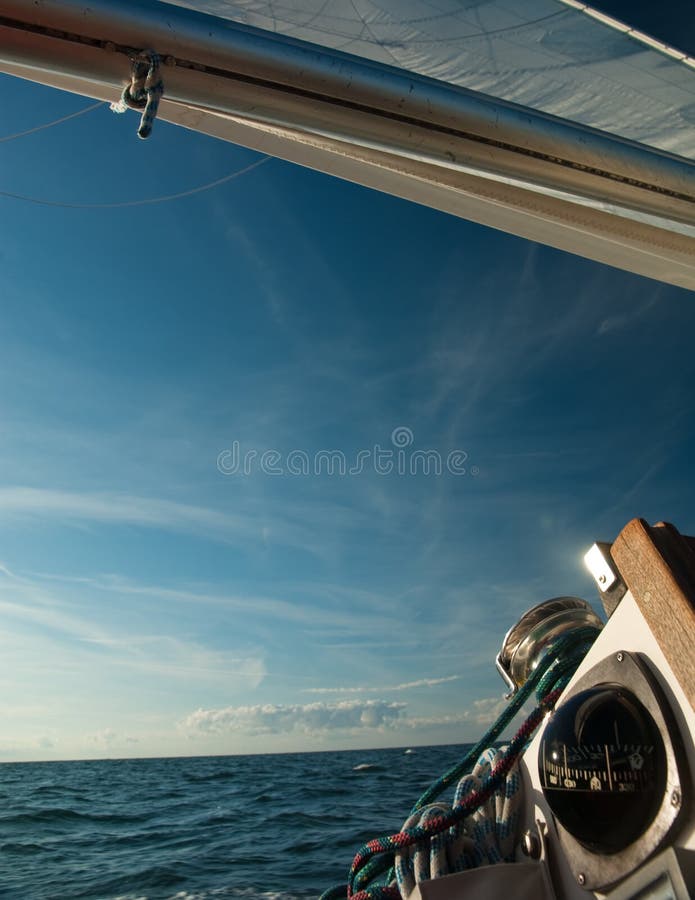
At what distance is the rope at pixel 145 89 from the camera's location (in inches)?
60.1

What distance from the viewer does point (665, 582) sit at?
93cm

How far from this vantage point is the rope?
1.53 meters

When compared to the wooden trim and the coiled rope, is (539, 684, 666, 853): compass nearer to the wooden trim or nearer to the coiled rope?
the wooden trim

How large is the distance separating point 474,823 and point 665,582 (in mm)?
654

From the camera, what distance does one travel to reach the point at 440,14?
2822 millimetres

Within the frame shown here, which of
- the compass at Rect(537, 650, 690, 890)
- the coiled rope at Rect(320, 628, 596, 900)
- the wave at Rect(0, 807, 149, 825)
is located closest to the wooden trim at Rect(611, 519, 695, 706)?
the compass at Rect(537, 650, 690, 890)

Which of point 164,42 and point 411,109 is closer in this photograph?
point 164,42

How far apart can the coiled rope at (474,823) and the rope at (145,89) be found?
147 centimetres

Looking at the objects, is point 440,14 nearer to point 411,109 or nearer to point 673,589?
point 411,109

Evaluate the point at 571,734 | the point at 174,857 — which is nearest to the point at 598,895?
the point at 571,734

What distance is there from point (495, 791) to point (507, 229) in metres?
2.92

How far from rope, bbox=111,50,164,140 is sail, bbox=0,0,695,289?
31mm

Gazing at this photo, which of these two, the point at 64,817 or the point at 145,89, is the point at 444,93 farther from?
the point at 64,817

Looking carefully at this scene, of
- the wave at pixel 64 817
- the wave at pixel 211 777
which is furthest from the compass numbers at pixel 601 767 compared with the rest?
the wave at pixel 211 777
